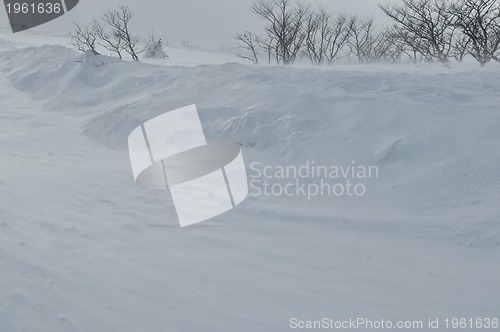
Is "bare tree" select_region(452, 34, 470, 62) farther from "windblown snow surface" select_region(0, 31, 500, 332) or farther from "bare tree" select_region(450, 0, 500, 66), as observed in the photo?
"windblown snow surface" select_region(0, 31, 500, 332)

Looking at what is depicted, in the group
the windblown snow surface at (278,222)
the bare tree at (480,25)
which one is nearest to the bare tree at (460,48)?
the bare tree at (480,25)

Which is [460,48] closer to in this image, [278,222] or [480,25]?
[480,25]

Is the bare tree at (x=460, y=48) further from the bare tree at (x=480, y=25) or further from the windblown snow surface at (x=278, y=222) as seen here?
the windblown snow surface at (x=278, y=222)

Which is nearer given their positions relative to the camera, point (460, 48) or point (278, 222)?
point (278, 222)

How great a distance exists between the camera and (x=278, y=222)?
4.90 metres

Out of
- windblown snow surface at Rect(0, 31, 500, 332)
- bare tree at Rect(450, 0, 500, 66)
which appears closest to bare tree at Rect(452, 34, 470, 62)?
bare tree at Rect(450, 0, 500, 66)

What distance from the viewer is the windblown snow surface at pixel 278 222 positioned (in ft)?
10.5

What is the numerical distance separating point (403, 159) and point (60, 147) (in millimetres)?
6052

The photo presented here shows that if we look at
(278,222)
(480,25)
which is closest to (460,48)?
(480,25)

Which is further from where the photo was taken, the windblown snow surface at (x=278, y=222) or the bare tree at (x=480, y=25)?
the bare tree at (x=480, y=25)

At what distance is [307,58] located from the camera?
36531mm

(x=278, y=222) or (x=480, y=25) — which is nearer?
(x=278, y=222)

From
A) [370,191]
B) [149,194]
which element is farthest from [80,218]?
[370,191]

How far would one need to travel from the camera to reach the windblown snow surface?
10.5ft
